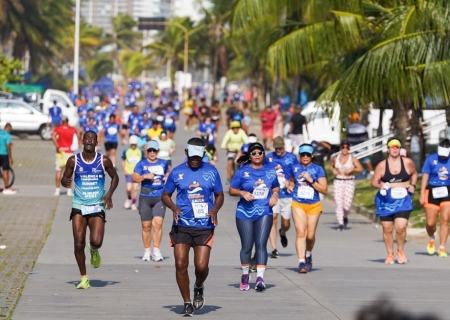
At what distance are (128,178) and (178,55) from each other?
237ft

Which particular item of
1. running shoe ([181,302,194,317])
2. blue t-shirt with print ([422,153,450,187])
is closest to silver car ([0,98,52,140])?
blue t-shirt with print ([422,153,450,187])

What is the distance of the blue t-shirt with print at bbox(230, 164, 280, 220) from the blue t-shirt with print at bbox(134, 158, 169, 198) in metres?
2.84

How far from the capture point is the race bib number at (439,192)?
47.9ft

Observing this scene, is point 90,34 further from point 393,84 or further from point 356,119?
point 393,84

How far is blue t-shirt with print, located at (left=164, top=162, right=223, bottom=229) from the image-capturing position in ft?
30.7

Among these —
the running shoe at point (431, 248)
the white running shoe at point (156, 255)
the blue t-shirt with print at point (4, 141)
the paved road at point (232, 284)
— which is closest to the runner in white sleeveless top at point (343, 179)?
the paved road at point (232, 284)

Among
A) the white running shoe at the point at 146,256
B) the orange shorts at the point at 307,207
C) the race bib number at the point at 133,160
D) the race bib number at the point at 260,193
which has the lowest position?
the white running shoe at the point at 146,256

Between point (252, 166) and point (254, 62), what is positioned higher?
point (254, 62)

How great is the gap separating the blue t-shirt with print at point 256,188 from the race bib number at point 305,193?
1.61 meters

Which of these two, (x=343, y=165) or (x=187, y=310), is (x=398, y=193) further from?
(x=187, y=310)

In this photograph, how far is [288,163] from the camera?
44.9 feet

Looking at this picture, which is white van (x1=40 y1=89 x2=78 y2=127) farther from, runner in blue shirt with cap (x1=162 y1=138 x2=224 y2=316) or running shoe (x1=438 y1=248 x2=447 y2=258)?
runner in blue shirt with cap (x1=162 y1=138 x2=224 y2=316)

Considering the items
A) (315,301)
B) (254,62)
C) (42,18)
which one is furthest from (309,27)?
(42,18)

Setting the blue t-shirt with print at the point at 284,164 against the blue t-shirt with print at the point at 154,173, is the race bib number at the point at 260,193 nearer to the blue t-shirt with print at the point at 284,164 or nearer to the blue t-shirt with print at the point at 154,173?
the blue t-shirt with print at the point at 284,164
